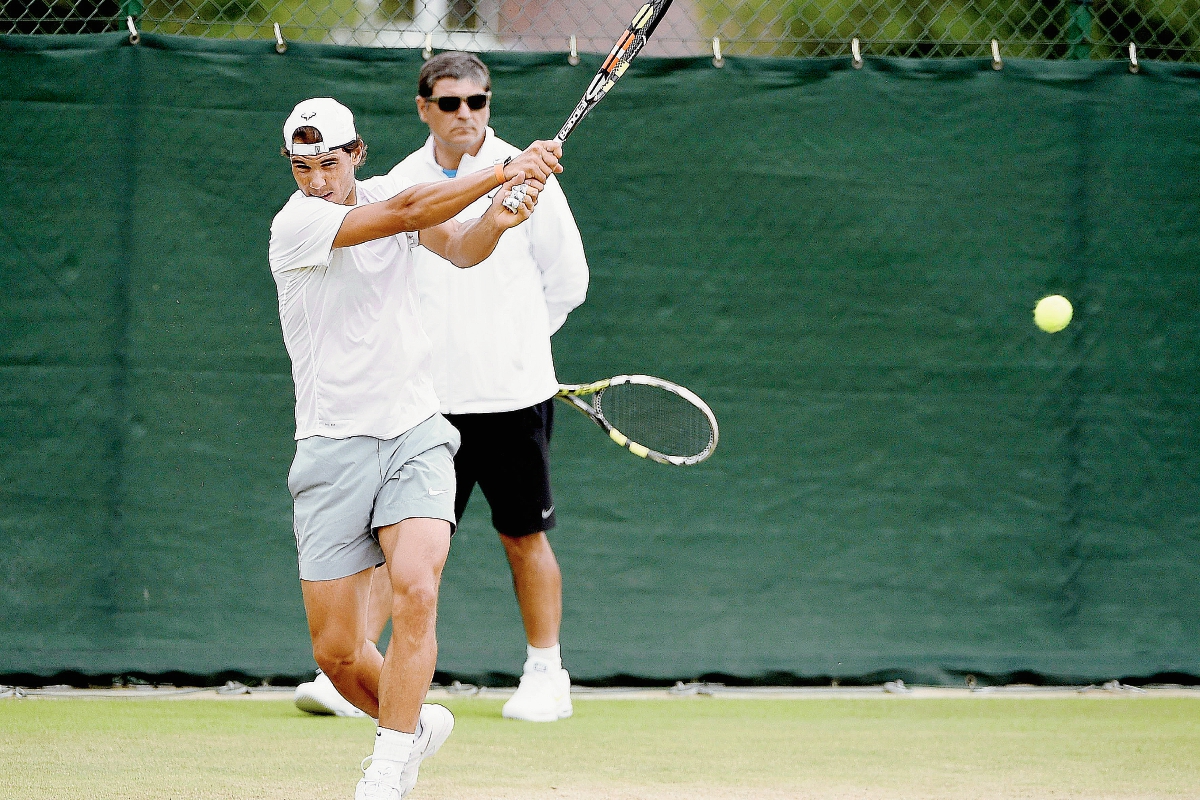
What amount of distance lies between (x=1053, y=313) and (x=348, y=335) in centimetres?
276

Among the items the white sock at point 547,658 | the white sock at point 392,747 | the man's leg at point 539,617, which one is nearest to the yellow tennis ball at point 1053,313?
the man's leg at point 539,617

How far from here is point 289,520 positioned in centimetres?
473

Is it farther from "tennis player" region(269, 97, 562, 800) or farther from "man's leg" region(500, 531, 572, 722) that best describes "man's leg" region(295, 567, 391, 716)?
"tennis player" region(269, 97, 562, 800)

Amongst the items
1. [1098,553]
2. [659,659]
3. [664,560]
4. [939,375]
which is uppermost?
[939,375]

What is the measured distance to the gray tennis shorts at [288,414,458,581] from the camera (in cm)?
311

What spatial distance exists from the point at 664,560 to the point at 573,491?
0.40 m

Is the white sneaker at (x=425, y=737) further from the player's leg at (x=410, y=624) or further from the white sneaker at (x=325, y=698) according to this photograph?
the white sneaker at (x=325, y=698)

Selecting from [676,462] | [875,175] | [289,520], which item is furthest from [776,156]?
[289,520]

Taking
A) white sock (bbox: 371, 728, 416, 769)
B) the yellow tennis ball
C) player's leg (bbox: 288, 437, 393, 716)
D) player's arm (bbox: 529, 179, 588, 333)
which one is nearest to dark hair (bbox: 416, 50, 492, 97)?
player's arm (bbox: 529, 179, 588, 333)

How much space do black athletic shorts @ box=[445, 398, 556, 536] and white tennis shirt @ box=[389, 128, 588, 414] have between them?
52mm

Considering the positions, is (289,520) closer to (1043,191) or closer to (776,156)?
(776,156)

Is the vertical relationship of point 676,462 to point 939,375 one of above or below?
below

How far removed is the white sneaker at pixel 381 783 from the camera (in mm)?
2855

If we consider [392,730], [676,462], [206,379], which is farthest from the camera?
[206,379]
